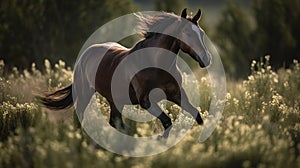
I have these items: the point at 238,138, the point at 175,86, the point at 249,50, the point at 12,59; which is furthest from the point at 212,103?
the point at 249,50

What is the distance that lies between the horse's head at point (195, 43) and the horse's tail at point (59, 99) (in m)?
2.19

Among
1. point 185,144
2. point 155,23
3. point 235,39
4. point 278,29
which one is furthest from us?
point 235,39

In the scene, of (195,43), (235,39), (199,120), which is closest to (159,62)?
(195,43)

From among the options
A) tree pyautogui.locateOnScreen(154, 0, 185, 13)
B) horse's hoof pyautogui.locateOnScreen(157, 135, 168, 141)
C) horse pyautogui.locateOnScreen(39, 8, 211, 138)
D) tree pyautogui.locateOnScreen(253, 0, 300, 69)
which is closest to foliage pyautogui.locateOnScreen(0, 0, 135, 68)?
tree pyautogui.locateOnScreen(154, 0, 185, 13)

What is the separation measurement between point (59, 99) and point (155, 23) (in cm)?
198

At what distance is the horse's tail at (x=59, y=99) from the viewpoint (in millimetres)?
8223

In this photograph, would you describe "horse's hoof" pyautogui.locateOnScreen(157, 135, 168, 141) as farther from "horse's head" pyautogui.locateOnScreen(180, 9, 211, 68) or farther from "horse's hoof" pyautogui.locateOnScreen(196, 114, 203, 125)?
"horse's head" pyautogui.locateOnScreen(180, 9, 211, 68)

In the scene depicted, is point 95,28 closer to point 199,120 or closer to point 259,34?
point 259,34

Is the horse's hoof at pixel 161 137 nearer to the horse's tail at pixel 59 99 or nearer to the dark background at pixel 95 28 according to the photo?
the horse's tail at pixel 59 99

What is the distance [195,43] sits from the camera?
653cm

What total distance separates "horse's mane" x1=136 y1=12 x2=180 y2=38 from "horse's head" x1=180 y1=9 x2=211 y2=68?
20 cm

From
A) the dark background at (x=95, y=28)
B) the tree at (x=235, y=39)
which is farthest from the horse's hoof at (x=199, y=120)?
the tree at (x=235, y=39)

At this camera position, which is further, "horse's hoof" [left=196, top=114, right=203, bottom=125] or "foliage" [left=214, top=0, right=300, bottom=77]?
"foliage" [left=214, top=0, right=300, bottom=77]

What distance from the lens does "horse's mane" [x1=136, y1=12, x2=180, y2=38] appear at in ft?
22.4
